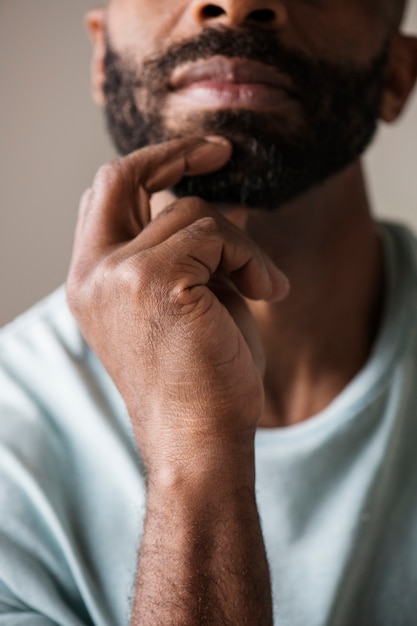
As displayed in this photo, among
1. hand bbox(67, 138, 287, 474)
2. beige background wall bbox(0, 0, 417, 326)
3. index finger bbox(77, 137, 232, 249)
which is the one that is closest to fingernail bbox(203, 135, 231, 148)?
index finger bbox(77, 137, 232, 249)

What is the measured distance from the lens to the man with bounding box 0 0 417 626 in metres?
0.88

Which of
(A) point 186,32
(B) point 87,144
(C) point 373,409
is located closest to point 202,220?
(A) point 186,32

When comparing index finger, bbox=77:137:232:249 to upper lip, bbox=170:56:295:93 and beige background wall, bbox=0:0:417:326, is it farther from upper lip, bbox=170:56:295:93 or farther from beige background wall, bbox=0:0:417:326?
beige background wall, bbox=0:0:417:326

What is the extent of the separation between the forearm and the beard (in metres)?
0.38

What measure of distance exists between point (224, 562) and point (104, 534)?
0.27 metres

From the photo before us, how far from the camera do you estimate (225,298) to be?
3.25 feet

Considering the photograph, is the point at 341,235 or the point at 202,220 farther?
the point at 341,235

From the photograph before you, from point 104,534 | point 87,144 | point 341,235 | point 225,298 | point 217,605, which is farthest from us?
point 87,144

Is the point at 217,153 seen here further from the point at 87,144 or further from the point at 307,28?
the point at 87,144

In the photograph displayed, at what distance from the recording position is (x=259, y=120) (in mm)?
1068

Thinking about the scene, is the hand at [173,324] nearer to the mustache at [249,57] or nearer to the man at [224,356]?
the man at [224,356]

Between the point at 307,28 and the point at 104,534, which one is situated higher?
the point at 307,28

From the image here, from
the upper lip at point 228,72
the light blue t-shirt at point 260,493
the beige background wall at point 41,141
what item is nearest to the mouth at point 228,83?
the upper lip at point 228,72

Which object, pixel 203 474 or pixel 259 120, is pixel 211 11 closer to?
pixel 259 120
